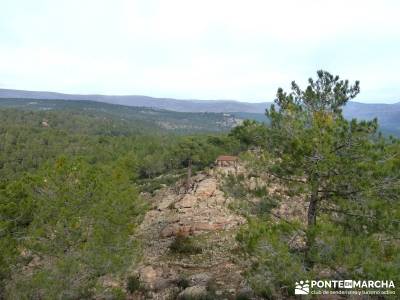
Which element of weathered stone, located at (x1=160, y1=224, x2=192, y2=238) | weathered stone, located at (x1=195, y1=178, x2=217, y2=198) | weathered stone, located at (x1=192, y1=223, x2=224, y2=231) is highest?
weathered stone, located at (x1=195, y1=178, x2=217, y2=198)

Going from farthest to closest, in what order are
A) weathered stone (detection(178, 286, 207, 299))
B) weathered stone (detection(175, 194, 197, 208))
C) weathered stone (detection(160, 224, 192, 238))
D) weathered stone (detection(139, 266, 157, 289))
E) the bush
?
weathered stone (detection(175, 194, 197, 208))
weathered stone (detection(160, 224, 192, 238))
weathered stone (detection(139, 266, 157, 289))
the bush
weathered stone (detection(178, 286, 207, 299))

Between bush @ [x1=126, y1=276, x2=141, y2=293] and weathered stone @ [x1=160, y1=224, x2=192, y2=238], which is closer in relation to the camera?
bush @ [x1=126, y1=276, x2=141, y2=293]

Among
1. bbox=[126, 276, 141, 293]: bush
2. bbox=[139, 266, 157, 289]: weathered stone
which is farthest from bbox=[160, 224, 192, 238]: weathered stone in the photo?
bbox=[126, 276, 141, 293]: bush

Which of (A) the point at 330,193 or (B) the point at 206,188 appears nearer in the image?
(A) the point at 330,193

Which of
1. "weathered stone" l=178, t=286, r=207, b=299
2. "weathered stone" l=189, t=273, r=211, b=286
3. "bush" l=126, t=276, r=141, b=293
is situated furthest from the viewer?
"weathered stone" l=189, t=273, r=211, b=286

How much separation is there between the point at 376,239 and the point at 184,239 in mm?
17259

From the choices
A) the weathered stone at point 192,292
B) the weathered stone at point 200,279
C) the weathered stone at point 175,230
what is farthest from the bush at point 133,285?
the weathered stone at point 175,230

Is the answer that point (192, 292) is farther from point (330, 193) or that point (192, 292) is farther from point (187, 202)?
point (187, 202)

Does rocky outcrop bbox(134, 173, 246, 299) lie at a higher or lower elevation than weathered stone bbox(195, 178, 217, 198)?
lower

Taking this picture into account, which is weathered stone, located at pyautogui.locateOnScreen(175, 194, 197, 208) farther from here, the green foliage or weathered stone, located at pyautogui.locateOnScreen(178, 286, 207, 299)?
the green foliage

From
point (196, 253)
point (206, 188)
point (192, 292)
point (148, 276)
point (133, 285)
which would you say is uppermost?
point (206, 188)

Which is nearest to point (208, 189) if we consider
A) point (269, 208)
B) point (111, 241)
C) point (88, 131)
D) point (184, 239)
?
point (184, 239)

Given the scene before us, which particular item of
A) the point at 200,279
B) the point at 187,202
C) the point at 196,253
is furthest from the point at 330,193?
the point at 187,202

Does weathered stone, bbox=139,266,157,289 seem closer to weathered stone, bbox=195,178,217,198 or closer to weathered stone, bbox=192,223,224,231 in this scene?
weathered stone, bbox=192,223,224,231
